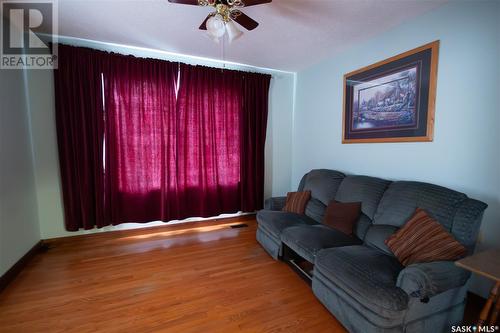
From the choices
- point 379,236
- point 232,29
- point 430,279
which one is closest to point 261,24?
point 232,29

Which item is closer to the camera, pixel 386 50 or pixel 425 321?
pixel 425 321

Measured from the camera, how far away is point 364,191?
2.26 metres

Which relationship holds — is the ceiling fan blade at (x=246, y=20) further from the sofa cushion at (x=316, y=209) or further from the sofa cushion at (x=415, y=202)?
the sofa cushion at (x=316, y=209)

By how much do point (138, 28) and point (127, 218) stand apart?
2.31 metres

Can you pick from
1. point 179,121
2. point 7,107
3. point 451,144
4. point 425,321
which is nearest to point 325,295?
point 425,321

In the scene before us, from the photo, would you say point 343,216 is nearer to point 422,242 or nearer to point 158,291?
point 422,242

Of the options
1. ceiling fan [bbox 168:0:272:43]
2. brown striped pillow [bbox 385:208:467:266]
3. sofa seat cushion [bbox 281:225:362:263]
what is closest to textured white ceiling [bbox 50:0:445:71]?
ceiling fan [bbox 168:0:272:43]

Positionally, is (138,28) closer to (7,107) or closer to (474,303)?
(7,107)

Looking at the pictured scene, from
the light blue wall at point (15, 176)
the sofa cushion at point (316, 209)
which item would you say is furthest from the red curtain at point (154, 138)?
the sofa cushion at point (316, 209)

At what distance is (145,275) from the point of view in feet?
7.13

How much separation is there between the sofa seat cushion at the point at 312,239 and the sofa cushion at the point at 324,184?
1.55 ft

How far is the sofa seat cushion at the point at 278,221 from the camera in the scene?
Result: 2393 millimetres

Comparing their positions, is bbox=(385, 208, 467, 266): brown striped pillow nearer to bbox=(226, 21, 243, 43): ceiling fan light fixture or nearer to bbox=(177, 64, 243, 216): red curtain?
bbox=(226, 21, 243, 43): ceiling fan light fixture

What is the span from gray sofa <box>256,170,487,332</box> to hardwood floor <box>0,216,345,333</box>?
306 millimetres
